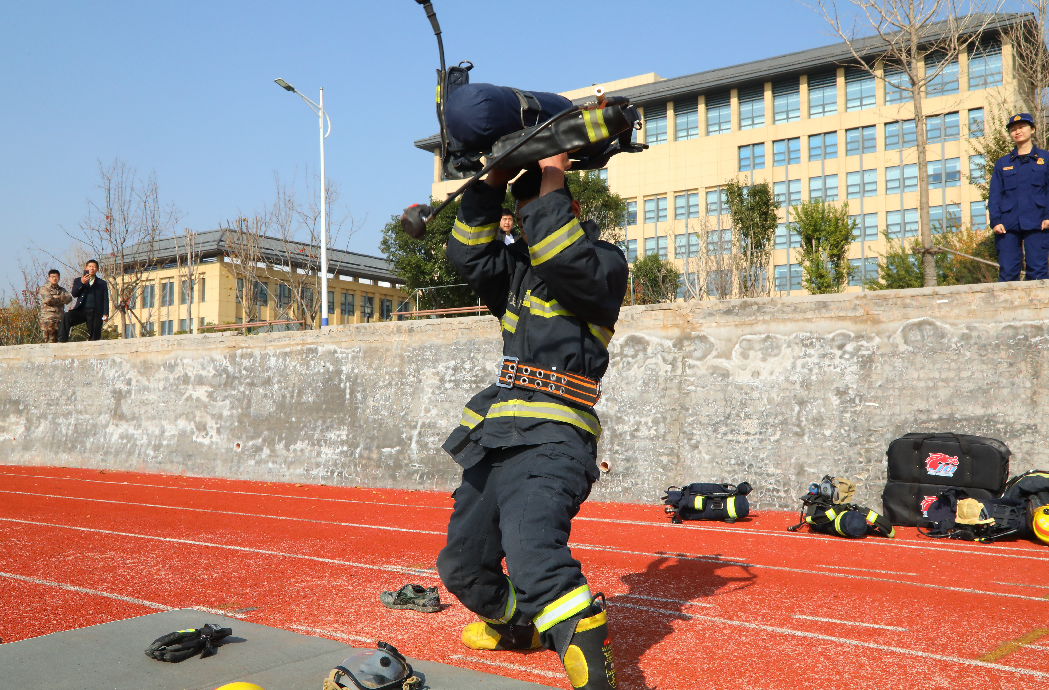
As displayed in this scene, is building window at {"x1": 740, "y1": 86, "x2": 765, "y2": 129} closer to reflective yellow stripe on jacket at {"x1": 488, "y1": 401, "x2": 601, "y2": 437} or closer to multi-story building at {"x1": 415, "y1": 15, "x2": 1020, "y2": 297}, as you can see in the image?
multi-story building at {"x1": 415, "y1": 15, "x2": 1020, "y2": 297}

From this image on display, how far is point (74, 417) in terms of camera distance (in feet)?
→ 47.3

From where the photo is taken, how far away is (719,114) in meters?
55.8

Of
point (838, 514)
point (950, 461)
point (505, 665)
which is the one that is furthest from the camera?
point (950, 461)

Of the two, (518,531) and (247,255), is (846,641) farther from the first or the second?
(247,255)

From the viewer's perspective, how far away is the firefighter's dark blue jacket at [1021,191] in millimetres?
8281

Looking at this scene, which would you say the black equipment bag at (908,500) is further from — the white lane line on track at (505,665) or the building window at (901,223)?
the building window at (901,223)

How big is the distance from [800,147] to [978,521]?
50.6 m

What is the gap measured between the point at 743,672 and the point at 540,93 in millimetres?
2485

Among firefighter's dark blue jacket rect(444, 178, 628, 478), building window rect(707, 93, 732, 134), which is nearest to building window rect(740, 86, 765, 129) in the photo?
building window rect(707, 93, 732, 134)

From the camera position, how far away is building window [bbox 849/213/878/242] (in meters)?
50.4

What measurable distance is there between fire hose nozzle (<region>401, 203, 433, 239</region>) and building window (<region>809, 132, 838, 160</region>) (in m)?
54.4

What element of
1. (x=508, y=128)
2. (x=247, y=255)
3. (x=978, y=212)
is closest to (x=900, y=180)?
(x=978, y=212)

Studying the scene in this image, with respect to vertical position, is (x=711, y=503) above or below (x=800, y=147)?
below

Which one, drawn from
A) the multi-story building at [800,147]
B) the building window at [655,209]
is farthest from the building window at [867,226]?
the building window at [655,209]
